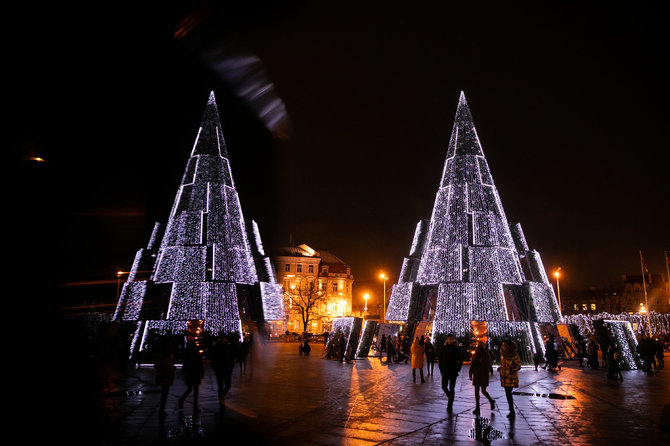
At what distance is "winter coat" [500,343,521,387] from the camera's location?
9.05 m

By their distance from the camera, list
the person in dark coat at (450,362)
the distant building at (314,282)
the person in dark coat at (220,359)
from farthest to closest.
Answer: the distant building at (314,282) → the person in dark coat at (220,359) → the person in dark coat at (450,362)

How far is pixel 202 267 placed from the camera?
62.4 ft

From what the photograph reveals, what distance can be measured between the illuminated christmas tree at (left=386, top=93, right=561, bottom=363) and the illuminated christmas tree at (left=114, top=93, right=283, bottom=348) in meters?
7.07

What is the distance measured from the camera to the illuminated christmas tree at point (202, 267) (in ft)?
60.0

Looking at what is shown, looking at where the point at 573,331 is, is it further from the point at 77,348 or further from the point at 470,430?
the point at 77,348

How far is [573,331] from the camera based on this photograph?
25766mm

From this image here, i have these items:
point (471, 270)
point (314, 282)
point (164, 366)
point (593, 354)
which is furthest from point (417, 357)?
point (314, 282)

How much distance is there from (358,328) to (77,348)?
13016mm

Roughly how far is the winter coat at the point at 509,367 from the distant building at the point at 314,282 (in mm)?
58478

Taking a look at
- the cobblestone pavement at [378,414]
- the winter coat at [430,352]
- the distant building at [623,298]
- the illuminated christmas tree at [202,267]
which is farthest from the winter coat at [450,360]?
the distant building at [623,298]

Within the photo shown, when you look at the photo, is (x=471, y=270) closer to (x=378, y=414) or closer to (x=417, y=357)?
(x=417, y=357)

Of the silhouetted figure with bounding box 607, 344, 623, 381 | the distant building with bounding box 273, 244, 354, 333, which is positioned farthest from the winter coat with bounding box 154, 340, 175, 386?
the distant building with bounding box 273, 244, 354, 333

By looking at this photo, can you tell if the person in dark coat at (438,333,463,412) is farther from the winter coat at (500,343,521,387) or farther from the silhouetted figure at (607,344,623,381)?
the silhouetted figure at (607,344,623,381)

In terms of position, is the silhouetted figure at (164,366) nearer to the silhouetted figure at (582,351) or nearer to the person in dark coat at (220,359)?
the person in dark coat at (220,359)
